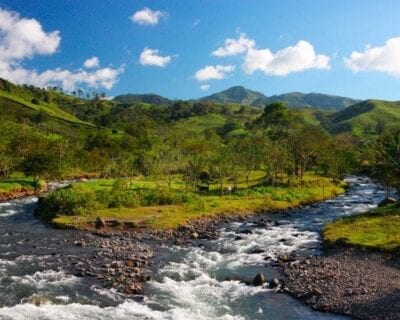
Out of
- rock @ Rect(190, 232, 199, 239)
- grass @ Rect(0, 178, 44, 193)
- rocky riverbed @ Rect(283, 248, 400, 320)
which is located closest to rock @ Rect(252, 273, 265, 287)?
rocky riverbed @ Rect(283, 248, 400, 320)

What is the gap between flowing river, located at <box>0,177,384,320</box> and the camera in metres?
36.8

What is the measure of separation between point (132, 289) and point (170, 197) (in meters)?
40.9

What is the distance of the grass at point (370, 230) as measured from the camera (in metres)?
54.2

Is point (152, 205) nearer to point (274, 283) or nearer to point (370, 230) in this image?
point (370, 230)

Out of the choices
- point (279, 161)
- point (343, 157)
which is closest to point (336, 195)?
point (279, 161)

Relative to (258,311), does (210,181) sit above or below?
above

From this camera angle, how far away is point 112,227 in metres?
66.0

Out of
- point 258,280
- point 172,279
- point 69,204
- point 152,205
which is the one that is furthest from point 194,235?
point 69,204

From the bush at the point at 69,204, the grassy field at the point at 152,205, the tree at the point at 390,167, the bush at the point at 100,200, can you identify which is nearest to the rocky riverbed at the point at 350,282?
A: the grassy field at the point at 152,205

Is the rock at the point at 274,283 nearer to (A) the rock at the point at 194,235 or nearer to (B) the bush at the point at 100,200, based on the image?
(A) the rock at the point at 194,235

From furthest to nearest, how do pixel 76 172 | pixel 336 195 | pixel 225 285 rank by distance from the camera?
pixel 76 172 < pixel 336 195 < pixel 225 285

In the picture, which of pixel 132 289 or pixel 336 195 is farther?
pixel 336 195

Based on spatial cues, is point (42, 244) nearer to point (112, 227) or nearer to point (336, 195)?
point (112, 227)

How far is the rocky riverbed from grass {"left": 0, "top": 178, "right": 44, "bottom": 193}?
72282mm
